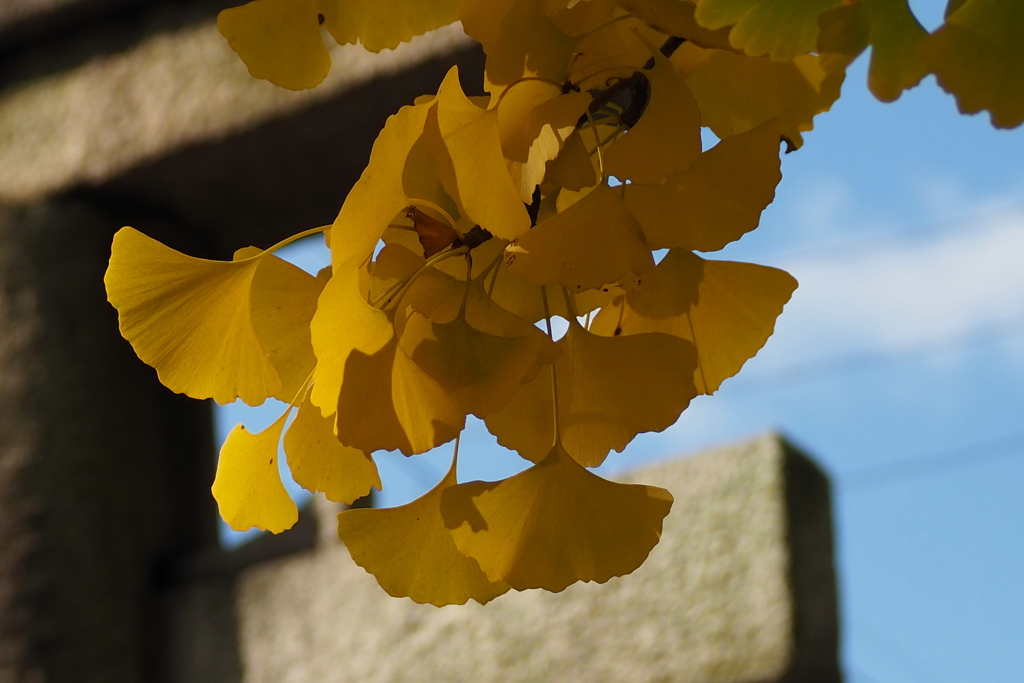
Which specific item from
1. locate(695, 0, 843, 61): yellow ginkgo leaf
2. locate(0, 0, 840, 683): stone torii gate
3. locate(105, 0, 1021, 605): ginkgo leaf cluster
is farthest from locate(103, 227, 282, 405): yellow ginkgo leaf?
locate(0, 0, 840, 683): stone torii gate

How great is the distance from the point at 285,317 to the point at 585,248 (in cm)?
8

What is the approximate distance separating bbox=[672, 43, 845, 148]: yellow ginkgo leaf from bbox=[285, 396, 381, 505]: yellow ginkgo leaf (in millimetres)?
98

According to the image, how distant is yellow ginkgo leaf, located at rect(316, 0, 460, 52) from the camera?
0.22 metres

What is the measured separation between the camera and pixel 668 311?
0.21 metres

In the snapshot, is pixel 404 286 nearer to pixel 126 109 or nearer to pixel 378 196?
pixel 378 196

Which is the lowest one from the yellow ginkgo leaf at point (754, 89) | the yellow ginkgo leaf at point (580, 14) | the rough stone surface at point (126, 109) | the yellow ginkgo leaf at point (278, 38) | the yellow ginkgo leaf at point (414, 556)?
the yellow ginkgo leaf at point (414, 556)

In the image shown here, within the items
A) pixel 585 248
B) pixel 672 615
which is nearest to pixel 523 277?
pixel 585 248

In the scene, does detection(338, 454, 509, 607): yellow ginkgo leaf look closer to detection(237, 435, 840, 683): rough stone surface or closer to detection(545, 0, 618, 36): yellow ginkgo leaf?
detection(545, 0, 618, 36): yellow ginkgo leaf

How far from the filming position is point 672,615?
75 cm

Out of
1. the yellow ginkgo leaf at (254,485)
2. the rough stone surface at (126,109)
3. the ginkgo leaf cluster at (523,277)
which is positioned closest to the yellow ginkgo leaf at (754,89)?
the ginkgo leaf cluster at (523,277)

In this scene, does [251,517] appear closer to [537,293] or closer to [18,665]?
[537,293]

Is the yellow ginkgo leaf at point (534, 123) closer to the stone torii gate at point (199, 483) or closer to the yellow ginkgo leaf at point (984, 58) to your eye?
the yellow ginkgo leaf at point (984, 58)

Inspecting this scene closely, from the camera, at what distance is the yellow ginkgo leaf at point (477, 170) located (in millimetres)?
175

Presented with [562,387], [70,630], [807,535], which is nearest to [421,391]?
[562,387]
